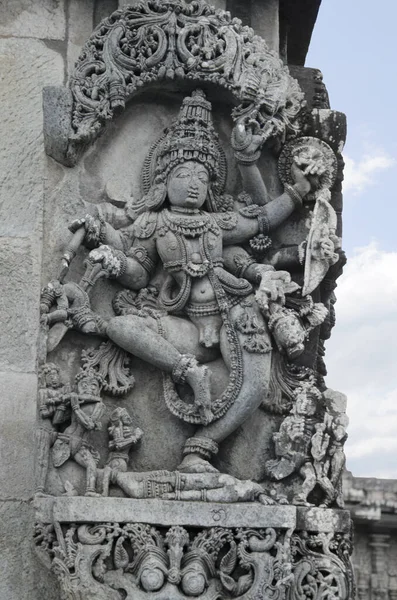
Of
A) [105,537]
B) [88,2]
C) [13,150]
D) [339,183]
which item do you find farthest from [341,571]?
[88,2]

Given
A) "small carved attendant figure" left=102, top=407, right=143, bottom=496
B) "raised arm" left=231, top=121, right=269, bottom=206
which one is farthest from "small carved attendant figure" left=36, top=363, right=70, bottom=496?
"raised arm" left=231, top=121, right=269, bottom=206

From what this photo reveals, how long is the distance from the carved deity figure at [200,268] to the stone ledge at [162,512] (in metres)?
0.31

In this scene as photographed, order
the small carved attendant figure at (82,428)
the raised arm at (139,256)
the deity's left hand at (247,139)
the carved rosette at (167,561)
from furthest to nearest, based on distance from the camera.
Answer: the deity's left hand at (247,139), the raised arm at (139,256), the small carved attendant figure at (82,428), the carved rosette at (167,561)

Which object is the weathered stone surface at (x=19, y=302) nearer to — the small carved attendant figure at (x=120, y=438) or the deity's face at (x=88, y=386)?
the deity's face at (x=88, y=386)

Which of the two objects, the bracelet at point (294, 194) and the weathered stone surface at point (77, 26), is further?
the weathered stone surface at point (77, 26)

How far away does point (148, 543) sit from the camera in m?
6.25

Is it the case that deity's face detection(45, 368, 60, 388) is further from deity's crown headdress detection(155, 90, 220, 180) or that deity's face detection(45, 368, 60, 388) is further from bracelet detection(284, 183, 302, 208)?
bracelet detection(284, 183, 302, 208)

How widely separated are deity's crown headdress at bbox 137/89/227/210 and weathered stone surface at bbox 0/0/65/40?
3.40 ft

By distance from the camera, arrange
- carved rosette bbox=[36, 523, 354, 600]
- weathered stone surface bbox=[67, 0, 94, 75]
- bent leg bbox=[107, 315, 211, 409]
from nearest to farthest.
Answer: carved rosette bbox=[36, 523, 354, 600] < bent leg bbox=[107, 315, 211, 409] < weathered stone surface bbox=[67, 0, 94, 75]

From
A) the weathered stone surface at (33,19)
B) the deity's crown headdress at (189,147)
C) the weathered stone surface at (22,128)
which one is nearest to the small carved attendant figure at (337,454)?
the deity's crown headdress at (189,147)

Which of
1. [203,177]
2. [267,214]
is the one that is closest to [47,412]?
[203,177]

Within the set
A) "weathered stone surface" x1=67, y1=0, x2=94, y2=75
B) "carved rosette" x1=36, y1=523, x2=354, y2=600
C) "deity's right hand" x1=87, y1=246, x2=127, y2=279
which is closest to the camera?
"carved rosette" x1=36, y1=523, x2=354, y2=600

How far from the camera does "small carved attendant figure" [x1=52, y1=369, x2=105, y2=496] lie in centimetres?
658

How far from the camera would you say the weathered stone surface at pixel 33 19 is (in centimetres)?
Answer: 745
